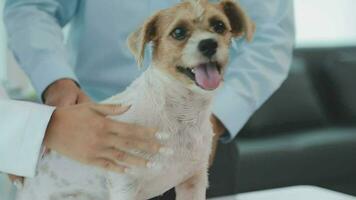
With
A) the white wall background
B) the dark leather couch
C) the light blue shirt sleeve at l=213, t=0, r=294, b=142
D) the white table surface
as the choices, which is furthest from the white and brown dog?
the dark leather couch

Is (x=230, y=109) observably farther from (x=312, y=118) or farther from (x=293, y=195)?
(x=312, y=118)

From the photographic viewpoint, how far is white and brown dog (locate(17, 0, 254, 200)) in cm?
47

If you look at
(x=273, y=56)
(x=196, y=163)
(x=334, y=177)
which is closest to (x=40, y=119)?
(x=196, y=163)

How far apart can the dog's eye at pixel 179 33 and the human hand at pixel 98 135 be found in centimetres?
7

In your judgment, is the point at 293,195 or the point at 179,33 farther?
the point at 293,195

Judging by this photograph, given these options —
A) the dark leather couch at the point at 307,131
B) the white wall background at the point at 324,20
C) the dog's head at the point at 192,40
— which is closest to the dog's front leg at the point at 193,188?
the dog's head at the point at 192,40

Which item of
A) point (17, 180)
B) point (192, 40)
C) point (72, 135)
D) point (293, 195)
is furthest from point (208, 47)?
point (293, 195)

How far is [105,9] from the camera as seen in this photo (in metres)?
0.58

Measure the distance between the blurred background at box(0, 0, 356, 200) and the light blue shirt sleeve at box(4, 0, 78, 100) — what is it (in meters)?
0.94

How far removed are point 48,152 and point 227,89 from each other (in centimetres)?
22

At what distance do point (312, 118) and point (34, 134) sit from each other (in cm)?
151

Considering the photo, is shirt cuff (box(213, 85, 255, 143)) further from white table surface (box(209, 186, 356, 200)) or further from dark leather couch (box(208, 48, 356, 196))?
dark leather couch (box(208, 48, 356, 196))

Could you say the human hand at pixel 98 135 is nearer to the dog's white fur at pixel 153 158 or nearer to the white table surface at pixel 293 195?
the dog's white fur at pixel 153 158

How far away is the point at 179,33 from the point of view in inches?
18.5
